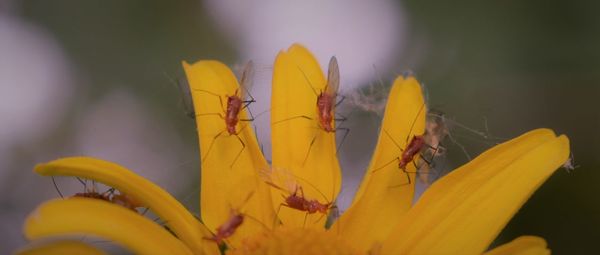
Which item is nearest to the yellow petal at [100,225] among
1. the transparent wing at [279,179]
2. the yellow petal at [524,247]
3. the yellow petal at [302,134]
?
the transparent wing at [279,179]

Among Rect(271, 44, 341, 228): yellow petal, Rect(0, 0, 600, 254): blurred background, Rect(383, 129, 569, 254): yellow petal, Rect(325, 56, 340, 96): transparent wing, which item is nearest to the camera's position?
Rect(383, 129, 569, 254): yellow petal

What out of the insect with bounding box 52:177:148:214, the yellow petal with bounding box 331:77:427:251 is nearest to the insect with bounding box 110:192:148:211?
the insect with bounding box 52:177:148:214

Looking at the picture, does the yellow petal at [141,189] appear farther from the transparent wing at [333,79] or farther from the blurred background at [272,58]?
the blurred background at [272,58]

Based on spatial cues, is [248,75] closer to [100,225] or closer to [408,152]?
[408,152]

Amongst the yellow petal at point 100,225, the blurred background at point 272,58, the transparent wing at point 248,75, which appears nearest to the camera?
the yellow petal at point 100,225

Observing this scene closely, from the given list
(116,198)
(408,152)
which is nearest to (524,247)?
(408,152)

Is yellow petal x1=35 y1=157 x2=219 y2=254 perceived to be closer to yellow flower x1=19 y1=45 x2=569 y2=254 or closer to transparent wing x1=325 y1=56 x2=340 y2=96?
yellow flower x1=19 y1=45 x2=569 y2=254

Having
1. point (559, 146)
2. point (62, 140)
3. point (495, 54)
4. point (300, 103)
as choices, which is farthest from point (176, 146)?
point (559, 146)
